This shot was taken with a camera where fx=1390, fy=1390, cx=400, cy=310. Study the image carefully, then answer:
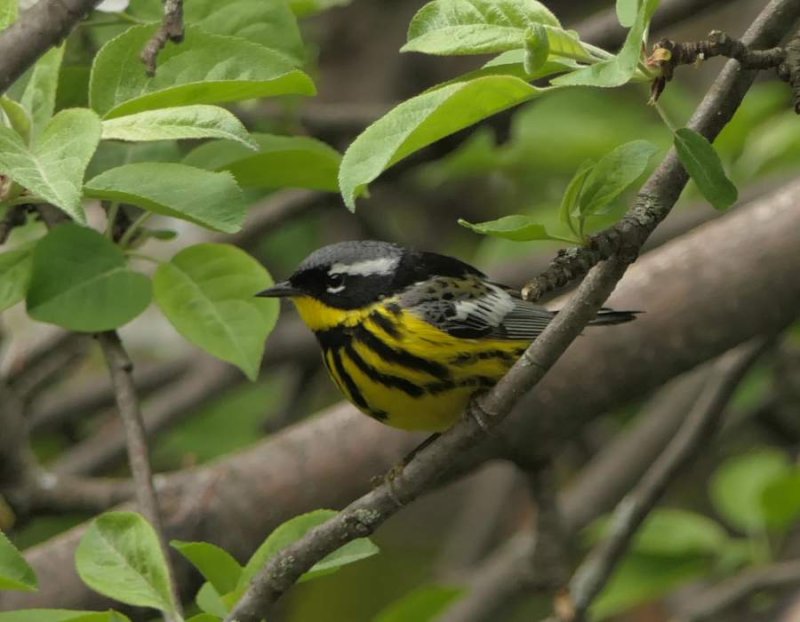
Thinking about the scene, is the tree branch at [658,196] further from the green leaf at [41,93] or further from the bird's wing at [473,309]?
the bird's wing at [473,309]

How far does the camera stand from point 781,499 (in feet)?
12.1

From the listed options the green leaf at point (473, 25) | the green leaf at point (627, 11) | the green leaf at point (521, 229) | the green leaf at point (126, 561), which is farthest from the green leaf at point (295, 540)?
the green leaf at point (627, 11)

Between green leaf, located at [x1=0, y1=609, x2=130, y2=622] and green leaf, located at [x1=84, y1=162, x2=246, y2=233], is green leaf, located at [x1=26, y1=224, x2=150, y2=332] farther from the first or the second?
green leaf, located at [x1=0, y1=609, x2=130, y2=622]

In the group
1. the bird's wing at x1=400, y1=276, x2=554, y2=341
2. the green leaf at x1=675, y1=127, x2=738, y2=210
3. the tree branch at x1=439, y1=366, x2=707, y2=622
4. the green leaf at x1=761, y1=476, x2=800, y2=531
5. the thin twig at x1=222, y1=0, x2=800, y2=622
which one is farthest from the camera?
the tree branch at x1=439, y1=366, x2=707, y2=622

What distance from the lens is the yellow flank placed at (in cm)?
292

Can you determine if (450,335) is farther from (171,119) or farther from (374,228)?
(374,228)

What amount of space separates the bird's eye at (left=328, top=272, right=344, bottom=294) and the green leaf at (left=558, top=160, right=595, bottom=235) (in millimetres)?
1239

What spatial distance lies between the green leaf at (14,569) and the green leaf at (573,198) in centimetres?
94

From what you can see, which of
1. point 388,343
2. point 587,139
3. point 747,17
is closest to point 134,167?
point 388,343

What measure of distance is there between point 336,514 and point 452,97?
32.3 inches

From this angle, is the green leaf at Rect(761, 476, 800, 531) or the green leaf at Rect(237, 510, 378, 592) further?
the green leaf at Rect(761, 476, 800, 531)

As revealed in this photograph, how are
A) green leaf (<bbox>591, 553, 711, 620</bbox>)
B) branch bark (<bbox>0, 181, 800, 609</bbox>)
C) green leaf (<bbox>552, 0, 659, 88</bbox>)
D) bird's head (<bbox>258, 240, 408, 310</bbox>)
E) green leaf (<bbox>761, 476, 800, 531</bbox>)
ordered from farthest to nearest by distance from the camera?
green leaf (<bbox>591, 553, 711, 620</bbox>) → green leaf (<bbox>761, 476, 800, 531</bbox>) → branch bark (<bbox>0, 181, 800, 609</bbox>) → bird's head (<bbox>258, 240, 408, 310</bbox>) → green leaf (<bbox>552, 0, 659, 88</bbox>)

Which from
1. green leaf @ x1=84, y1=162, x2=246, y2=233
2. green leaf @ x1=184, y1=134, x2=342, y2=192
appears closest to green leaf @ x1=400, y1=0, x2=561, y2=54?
green leaf @ x1=84, y1=162, x2=246, y2=233

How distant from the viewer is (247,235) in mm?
4449
